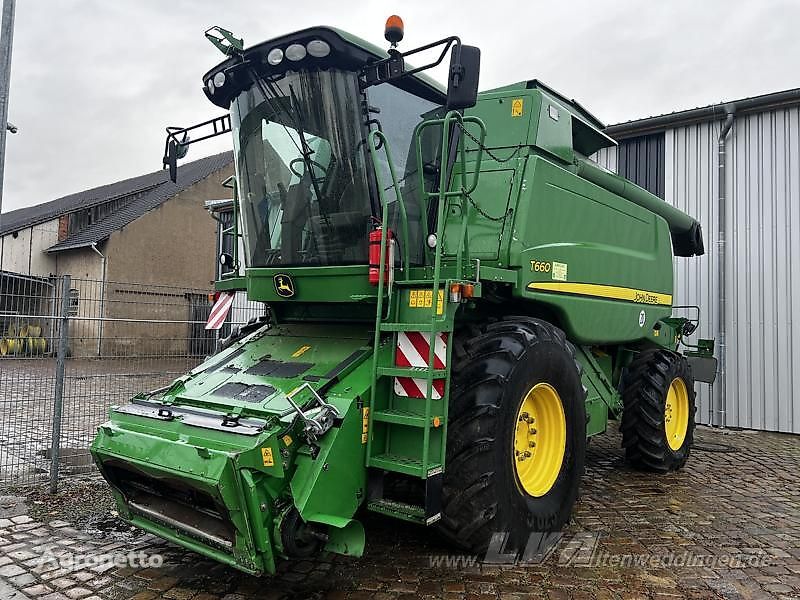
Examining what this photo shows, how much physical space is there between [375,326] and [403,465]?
88cm

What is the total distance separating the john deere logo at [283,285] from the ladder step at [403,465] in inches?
51.0

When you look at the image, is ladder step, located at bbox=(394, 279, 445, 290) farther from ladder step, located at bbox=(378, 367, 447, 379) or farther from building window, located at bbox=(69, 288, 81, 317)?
building window, located at bbox=(69, 288, 81, 317)

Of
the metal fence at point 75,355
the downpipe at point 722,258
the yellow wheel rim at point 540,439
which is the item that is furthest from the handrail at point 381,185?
the downpipe at point 722,258

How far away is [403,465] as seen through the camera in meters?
3.33

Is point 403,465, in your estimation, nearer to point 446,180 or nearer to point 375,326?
point 375,326

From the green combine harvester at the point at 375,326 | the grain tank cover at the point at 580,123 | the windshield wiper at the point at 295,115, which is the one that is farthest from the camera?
the grain tank cover at the point at 580,123

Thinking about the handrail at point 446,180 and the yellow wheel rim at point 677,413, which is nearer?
the handrail at point 446,180

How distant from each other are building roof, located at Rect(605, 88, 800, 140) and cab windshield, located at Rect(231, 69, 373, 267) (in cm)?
644

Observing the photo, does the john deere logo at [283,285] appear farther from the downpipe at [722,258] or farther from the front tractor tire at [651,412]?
the downpipe at [722,258]

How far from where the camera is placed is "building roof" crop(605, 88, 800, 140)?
8602mm

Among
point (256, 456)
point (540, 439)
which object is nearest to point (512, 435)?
point (540, 439)

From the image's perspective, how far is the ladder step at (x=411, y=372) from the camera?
3381mm

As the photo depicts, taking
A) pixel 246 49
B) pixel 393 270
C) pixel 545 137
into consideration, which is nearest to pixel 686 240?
pixel 545 137

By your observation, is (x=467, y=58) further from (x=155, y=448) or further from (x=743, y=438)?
(x=743, y=438)
